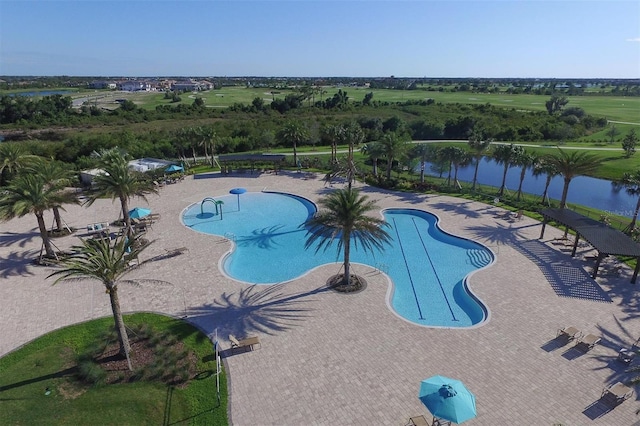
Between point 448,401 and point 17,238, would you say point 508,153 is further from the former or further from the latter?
point 17,238

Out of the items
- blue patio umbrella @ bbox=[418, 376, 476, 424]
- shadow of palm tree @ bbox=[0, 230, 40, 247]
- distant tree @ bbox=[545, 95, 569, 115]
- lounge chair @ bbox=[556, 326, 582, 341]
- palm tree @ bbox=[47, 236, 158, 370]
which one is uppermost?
distant tree @ bbox=[545, 95, 569, 115]

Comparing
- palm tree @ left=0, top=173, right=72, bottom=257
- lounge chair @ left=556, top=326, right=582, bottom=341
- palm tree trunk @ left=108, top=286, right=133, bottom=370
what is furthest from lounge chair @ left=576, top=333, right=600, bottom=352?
palm tree @ left=0, top=173, right=72, bottom=257

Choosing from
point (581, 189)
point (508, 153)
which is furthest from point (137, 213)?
point (581, 189)

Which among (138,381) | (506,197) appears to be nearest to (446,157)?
(506,197)

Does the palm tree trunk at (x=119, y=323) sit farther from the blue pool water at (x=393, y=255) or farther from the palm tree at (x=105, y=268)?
the blue pool water at (x=393, y=255)

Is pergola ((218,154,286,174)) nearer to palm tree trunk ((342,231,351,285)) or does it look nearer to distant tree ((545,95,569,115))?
palm tree trunk ((342,231,351,285))

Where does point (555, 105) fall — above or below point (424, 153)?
above
